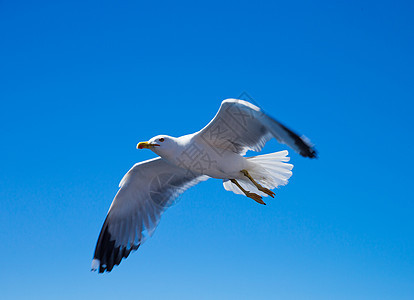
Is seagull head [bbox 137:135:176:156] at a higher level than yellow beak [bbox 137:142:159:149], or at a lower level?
lower

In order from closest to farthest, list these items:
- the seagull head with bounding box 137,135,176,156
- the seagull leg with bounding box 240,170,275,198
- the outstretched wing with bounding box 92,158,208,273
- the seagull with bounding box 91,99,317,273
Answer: the seagull with bounding box 91,99,317,273 < the seagull head with bounding box 137,135,176,156 < the seagull leg with bounding box 240,170,275,198 < the outstretched wing with bounding box 92,158,208,273

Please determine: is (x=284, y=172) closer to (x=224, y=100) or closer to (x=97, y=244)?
(x=224, y=100)

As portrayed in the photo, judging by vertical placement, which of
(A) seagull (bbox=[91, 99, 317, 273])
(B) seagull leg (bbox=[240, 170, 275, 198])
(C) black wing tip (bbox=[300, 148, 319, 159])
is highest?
(A) seagull (bbox=[91, 99, 317, 273])

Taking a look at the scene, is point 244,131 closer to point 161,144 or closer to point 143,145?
point 161,144

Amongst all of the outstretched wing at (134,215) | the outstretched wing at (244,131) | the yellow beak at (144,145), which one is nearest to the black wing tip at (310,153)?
the outstretched wing at (244,131)

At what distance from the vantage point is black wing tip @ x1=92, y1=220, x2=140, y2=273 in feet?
17.3

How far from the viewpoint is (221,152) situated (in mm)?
4375

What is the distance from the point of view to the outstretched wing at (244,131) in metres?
3.50

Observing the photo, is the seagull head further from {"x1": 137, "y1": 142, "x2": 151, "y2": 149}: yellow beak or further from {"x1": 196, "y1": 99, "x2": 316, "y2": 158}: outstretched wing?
{"x1": 196, "y1": 99, "x2": 316, "y2": 158}: outstretched wing

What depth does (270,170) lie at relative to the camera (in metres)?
4.60

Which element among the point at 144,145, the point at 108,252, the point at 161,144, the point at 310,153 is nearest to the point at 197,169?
the point at 161,144

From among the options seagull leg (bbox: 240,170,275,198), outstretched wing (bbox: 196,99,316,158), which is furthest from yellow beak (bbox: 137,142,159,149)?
seagull leg (bbox: 240,170,275,198)

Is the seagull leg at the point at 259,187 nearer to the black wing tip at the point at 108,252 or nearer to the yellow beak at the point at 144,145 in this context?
the yellow beak at the point at 144,145

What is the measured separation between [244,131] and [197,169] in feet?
1.92
